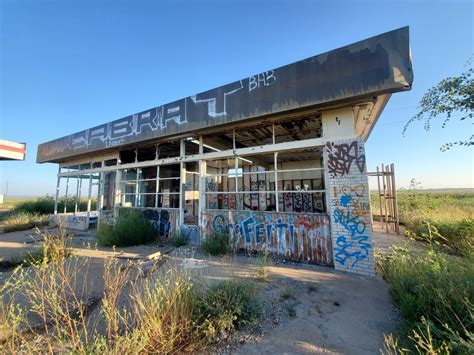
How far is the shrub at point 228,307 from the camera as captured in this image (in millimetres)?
2861

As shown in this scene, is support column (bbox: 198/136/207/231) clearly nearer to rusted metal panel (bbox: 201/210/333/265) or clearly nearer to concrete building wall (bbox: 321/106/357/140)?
rusted metal panel (bbox: 201/210/333/265)

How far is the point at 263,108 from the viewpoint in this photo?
20.9 feet

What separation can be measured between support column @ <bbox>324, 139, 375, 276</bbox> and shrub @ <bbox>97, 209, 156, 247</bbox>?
6.95 meters

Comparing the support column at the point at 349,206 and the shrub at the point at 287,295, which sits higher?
the support column at the point at 349,206

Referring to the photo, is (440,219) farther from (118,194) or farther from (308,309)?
(118,194)

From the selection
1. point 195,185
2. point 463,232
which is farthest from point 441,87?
point 195,185

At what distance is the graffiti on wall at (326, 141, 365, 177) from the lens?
5.50 meters

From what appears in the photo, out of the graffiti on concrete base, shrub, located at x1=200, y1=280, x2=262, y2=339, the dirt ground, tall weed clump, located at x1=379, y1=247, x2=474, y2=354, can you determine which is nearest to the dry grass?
shrub, located at x1=200, y1=280, x2=262, y2=339

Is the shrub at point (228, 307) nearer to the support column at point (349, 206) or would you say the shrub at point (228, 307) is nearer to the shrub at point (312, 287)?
the shrub at point (312, 287)

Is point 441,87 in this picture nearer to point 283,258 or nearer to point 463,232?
point 463,232

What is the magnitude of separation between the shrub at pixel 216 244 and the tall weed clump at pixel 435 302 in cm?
448

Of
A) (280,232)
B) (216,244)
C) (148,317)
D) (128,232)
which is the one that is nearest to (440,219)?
(280,232)

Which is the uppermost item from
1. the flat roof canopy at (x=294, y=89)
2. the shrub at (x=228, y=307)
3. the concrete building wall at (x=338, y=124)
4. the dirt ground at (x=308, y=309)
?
the flat roof canopy at (x=294, y=89)

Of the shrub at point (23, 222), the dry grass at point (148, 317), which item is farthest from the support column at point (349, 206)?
the shrub at point (23, 222)
